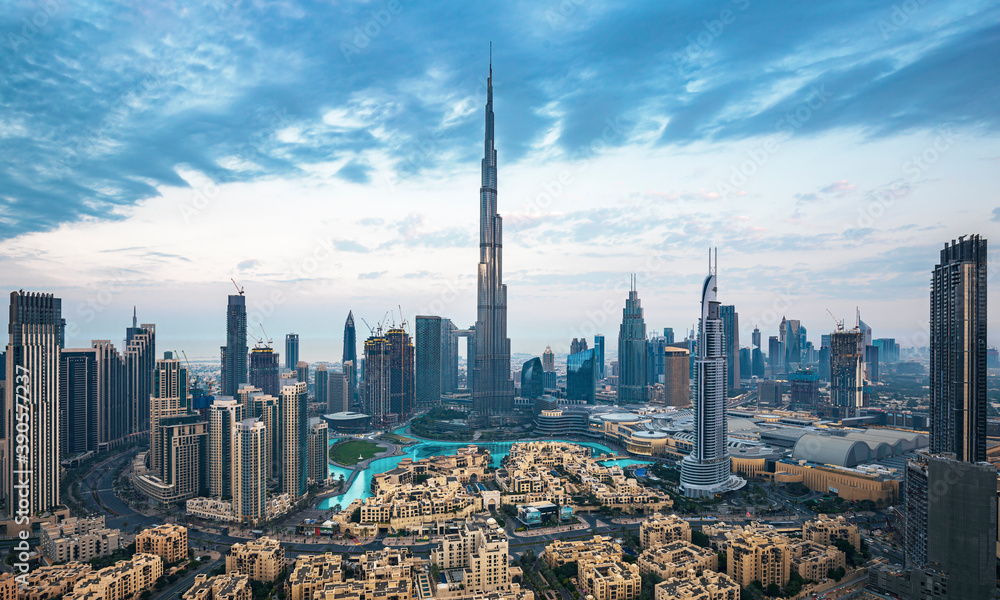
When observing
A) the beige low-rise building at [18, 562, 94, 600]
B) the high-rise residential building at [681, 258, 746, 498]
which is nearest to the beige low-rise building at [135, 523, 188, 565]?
the beige low-rise building at [18, 562, 94, 600]

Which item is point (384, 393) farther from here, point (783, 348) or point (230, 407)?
point (783, 348)

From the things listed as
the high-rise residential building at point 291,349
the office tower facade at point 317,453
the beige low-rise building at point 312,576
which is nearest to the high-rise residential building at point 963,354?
the beige low-rise building at point 312,576

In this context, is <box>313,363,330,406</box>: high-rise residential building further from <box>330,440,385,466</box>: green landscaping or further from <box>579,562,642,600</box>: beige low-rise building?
<box>579,562,642,600</box>: beige low-rise building

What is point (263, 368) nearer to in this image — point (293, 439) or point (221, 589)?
point (293, 439)

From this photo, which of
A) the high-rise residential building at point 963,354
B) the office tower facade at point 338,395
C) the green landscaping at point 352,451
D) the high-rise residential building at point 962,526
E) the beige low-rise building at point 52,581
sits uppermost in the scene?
the high-rise residential building at point 963,354

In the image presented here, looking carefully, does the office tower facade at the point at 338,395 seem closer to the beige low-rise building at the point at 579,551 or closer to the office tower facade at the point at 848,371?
the beige low-rise building at the point at 579,551

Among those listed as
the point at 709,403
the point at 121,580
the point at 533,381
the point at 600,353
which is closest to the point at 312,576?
the point at 121,580

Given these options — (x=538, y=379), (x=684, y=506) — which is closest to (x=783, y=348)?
(x=538, y=379)
